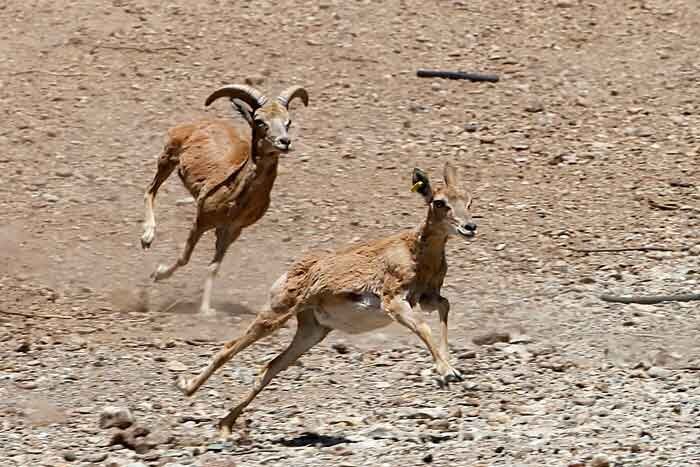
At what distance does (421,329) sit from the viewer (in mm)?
11336

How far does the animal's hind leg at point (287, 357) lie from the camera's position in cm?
1158

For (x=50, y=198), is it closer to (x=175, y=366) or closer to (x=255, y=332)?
(x=175, y=366)

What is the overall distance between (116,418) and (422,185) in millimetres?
2714

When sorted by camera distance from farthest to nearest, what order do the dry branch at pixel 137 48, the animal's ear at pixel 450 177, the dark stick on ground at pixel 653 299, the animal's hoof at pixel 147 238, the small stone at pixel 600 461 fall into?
the dry branch at pixel 137 48
the animal's hoof at pixel 147 238
the dark stick on ground at pixel 653 299
the animal's ear at pixel 450 177
the small stone at pixel 600 461

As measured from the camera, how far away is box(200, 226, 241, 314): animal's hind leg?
1556 centimetres

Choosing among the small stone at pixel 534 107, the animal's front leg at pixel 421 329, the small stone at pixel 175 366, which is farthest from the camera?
the small stone at pixel 534 107

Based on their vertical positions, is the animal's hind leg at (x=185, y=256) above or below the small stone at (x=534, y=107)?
below

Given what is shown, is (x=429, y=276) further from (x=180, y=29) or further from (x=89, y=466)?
(x=180, y=29)

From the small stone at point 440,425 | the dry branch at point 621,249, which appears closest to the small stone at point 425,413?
the small stone at point 440,425

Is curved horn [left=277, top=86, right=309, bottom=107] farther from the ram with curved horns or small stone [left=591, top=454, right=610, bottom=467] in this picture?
small stone [left=591, top=454, right=610, bottom=467]

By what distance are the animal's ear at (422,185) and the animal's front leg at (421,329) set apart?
850mm

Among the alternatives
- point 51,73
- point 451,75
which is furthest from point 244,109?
point 51,73

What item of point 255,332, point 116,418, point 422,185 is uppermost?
point 422,185

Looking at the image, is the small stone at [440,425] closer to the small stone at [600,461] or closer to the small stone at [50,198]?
the small stone at [600,461]
